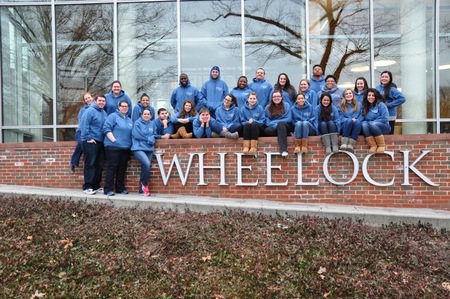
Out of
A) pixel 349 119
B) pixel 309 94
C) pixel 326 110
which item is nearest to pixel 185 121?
pixel 309 94

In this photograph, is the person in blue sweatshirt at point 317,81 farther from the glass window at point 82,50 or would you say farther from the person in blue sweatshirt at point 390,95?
the glass window at point 82,50

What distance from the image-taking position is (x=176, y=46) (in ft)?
38.6

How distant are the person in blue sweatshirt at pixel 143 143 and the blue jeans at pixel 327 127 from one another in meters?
3.12

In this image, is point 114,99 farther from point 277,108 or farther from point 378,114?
point 378,114

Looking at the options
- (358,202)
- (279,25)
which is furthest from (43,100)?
(358,202)

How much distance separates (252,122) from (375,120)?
7.17ft

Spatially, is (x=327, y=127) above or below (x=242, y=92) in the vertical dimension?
below

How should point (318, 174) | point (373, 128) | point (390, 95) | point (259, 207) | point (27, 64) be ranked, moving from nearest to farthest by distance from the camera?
point (259, 207) < point (373, 128) < point (318, 174) < point (390, 95) < point (27, 64)

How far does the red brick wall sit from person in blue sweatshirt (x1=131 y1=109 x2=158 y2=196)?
0.25 meters

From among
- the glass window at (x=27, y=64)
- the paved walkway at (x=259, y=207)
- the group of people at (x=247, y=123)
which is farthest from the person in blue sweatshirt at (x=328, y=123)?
the glass window at (x=27, y=64)

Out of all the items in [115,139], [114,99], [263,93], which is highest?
[263,93]

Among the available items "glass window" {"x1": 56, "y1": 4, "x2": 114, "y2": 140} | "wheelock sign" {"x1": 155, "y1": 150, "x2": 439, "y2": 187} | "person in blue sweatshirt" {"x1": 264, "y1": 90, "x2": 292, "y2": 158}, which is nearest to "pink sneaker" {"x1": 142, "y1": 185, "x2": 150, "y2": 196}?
"wheelock sign" {"x1": 155, "y1": 150, "x2": 439, "y2": 187}

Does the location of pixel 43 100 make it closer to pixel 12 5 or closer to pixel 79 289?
pixel 12 5

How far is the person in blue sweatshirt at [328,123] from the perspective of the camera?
789 cm
